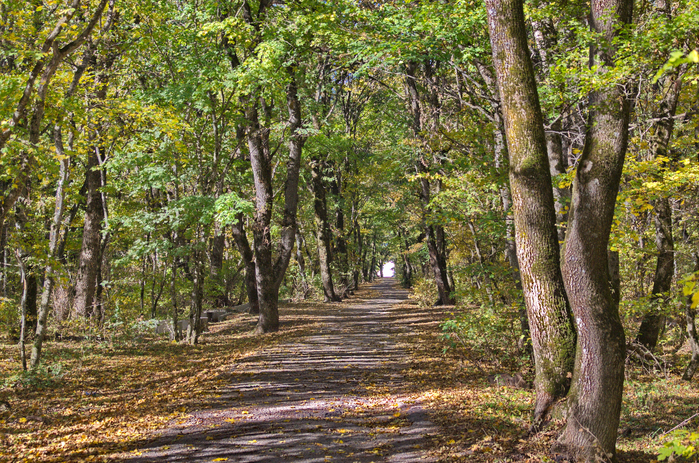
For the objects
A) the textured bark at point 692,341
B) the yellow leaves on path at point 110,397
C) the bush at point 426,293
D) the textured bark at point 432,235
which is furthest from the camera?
the bush at point 426,293

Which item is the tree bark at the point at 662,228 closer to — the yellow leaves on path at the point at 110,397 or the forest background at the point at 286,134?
the forest background at the point at 286,134

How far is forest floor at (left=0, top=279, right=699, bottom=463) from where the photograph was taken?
187 inches

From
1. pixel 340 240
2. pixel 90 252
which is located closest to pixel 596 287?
pixel 90 252

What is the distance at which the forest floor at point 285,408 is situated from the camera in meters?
4.74

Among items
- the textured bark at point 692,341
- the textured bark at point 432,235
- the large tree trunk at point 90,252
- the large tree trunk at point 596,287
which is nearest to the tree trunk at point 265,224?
the large tree trunk at point 90,252

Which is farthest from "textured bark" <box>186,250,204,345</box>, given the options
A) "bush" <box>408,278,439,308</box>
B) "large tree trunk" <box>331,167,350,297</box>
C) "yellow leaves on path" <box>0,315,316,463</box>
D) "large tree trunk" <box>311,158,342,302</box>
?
"large tree trunk" <box>331,167,350,297</box>

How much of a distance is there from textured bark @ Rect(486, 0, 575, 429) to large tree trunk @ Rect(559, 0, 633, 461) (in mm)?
355

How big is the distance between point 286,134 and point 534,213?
506 inches

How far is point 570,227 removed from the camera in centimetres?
457

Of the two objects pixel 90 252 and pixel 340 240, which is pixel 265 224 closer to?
pixel 90 252

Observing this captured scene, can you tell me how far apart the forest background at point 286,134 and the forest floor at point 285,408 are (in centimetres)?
84

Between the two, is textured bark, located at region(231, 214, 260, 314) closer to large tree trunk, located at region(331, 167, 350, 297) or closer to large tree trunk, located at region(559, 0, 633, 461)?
large tree trunk, located at region(331, 167, 350, 297)

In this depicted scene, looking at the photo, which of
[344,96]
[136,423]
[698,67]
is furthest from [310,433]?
[344,96]

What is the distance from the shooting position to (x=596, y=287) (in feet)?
14.4
